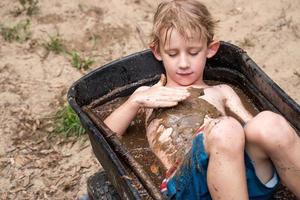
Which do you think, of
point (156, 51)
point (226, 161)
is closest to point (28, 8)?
point (156, 51)

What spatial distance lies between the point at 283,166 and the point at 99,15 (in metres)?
2.74

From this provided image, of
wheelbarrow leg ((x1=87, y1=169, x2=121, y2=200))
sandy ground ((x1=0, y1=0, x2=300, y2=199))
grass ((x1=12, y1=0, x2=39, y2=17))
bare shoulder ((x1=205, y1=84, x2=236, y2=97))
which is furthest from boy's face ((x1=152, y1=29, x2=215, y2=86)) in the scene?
grass ((x1=12, y1=0, x2=39, y2=17))

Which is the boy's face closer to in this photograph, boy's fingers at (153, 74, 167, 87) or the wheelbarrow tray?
boy's fingers at (153, 74, 167, 87)

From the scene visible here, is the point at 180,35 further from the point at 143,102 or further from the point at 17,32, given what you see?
the point at 17,32

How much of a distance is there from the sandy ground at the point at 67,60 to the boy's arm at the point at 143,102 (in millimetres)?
680

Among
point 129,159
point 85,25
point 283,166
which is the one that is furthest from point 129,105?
point 85,25

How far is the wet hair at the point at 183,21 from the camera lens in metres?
2.73

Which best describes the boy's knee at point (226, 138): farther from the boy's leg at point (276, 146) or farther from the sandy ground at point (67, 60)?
the sandy ground at point (67, 60)

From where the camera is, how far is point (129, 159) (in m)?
2.30

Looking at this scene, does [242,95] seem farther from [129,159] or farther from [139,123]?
[129,159]

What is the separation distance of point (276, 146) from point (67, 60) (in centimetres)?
240

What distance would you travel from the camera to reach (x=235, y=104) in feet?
9.51

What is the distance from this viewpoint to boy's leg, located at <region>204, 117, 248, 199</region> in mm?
2016

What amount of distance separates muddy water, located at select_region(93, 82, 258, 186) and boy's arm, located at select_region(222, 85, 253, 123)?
0.04 m
